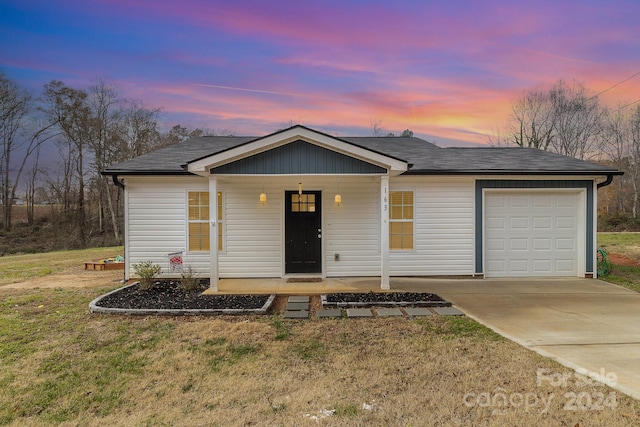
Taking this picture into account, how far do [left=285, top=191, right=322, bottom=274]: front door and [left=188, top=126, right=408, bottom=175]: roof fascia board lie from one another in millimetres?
1966

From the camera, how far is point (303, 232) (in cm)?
841

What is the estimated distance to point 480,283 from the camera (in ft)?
25.1

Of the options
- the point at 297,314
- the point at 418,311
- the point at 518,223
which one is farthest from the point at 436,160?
the point at 297,314

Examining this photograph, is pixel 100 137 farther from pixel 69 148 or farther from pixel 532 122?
pixel 532 122

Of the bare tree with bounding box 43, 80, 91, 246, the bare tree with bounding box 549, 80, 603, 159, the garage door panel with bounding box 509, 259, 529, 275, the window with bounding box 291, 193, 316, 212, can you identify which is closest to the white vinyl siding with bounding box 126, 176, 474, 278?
the window with bounding box 291, 193, 316, 212

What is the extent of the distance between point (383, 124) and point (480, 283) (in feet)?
55.9

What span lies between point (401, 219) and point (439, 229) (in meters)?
0.97

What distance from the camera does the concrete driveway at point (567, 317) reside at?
11.9 feet

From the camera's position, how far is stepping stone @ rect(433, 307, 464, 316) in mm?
5321

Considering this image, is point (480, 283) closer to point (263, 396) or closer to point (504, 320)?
point (504, 320)

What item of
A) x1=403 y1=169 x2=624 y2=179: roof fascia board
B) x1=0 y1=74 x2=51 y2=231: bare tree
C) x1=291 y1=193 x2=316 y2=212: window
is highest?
x1=0 y1=74 x2=51 y2=231: bare tree

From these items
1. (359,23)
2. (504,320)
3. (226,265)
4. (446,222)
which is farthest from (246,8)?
(504,320)

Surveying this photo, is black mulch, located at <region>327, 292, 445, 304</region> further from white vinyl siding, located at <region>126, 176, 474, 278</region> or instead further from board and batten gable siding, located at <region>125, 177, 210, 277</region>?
board and batten gable siding, located at <region>125, 177, 210, 277</region>

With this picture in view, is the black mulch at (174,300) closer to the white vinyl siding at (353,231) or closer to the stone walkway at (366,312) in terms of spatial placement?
the stone walkway at (366,312)
